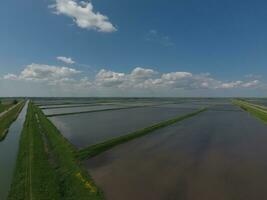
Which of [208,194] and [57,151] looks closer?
[208,194]

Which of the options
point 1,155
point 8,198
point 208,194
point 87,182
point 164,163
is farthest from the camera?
point 1,155

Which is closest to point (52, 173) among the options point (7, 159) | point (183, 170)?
point (7, 159)

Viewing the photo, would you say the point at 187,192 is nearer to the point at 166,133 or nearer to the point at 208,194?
the point at 208,194

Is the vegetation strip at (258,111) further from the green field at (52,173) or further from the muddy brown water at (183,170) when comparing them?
the green field at (52,173)

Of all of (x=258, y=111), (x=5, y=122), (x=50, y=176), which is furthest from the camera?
(x=258, y=111)

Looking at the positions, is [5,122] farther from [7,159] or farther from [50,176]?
[50,176]

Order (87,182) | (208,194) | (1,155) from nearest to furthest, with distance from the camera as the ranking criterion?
(208,194), (87,182), (1,155)

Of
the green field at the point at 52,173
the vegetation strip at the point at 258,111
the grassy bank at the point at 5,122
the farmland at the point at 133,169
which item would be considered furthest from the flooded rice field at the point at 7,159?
the vegetation strip at the point at 258,111

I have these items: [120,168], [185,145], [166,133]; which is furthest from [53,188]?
[166,133]
